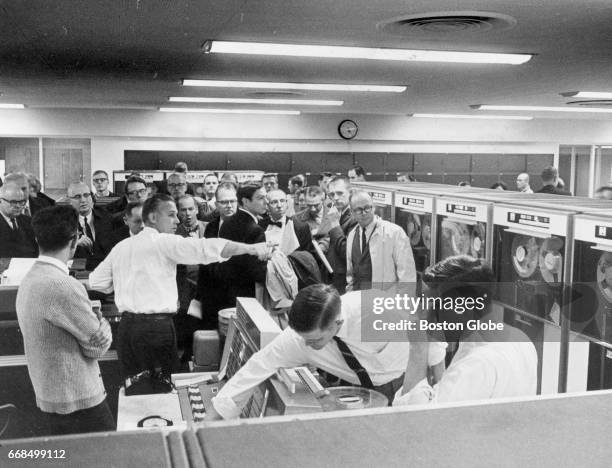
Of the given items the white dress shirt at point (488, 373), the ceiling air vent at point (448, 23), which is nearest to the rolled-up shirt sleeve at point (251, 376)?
the white dress shirt at point (488, 373)

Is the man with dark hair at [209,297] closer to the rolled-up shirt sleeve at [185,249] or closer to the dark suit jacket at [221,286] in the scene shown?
the dark suit jacket at [221,286]

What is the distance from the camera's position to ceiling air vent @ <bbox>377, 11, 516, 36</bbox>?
3.17 meters

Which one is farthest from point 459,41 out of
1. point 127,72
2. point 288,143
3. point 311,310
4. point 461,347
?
point 288,143

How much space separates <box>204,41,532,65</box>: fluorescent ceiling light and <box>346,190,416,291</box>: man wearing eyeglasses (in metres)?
0.94

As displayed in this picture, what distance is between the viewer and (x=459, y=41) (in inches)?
155

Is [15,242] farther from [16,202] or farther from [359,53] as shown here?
[359,53]

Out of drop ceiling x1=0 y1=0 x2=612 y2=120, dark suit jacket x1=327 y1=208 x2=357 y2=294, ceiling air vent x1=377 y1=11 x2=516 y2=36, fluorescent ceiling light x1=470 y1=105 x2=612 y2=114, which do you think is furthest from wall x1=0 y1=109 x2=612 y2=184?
ceiling air vent x1=377 y1=11 x2=516 y2=36

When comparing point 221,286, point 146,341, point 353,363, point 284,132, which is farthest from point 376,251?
point 284,132

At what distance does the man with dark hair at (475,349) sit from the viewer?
5.50 feet

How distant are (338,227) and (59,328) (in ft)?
10.7

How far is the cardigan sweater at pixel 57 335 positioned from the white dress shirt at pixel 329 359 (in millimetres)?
598

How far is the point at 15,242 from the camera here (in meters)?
5.23

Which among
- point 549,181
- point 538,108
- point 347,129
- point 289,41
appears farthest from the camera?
point 347,129

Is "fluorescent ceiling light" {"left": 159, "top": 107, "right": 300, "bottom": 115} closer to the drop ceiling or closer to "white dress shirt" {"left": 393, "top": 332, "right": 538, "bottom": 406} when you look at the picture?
the drop ceiling
